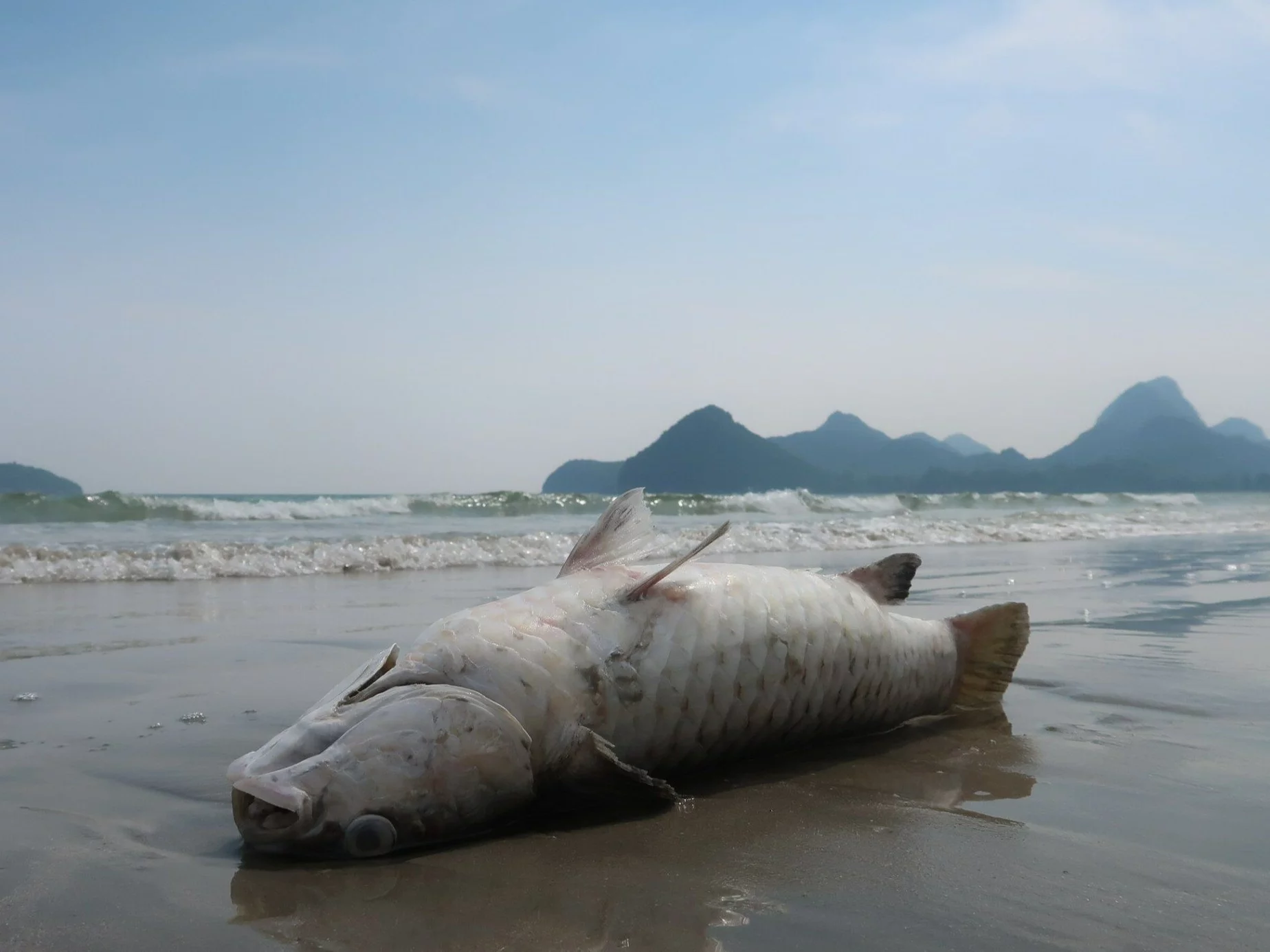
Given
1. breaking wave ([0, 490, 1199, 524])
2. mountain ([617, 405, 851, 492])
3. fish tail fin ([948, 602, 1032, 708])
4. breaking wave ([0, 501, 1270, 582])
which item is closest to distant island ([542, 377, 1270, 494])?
mountain ([617, 405, 851, 492])

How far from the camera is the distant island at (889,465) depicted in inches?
2520

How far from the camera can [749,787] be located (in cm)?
340

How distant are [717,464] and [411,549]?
178 feet

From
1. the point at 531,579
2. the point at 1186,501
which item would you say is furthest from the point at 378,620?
the point at 1186,501

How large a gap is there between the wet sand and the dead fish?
5.1 inches

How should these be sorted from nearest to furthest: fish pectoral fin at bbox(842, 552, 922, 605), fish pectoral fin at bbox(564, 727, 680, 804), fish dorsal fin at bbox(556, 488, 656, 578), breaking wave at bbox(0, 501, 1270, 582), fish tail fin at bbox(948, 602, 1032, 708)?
fish pectoral fin at bbox(564, 727, 680, 804)
fish dorsal fin at bbox(556, 488, 656, 578)
fish pectoral fin at bbox(842, 552, 922, 605)
fish tail fin at bbox(948, 602, 1032, 708)
breaking wave at bbox(0, 501, 1270, 582)

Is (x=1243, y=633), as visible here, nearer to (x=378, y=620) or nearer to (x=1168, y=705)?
(x=1168, y=705)

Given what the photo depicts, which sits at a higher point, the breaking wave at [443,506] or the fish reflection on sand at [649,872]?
the breaking wave at [443,506]

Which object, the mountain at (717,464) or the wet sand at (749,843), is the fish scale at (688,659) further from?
the mountain at (717,464)

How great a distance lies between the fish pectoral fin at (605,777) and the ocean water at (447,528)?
321 inches

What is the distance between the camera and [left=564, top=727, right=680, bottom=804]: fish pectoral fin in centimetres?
297

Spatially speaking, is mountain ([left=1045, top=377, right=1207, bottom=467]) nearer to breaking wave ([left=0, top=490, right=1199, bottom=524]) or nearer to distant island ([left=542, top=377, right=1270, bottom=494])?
distant island ([left=542, top=377, right=1270, bottom=494])

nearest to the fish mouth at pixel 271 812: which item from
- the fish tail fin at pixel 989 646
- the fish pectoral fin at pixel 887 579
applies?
the fish pectoral fin at pixel 887 579

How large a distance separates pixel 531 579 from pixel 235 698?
6729 millimetres
